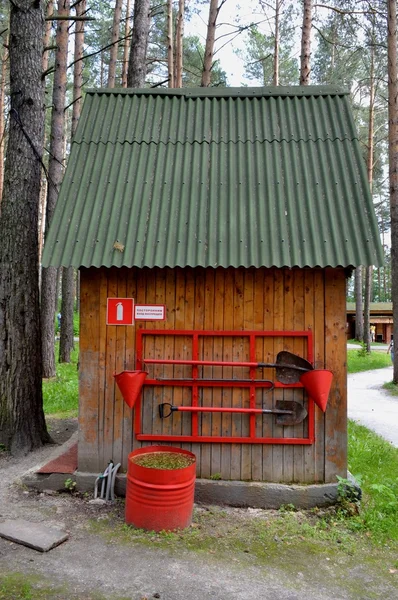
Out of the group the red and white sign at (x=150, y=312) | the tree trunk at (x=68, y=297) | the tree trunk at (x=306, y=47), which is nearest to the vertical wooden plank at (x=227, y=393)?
the red and white sign at (x=150, y=312)

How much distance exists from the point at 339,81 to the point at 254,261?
17.4 metres

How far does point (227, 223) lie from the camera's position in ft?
16.5

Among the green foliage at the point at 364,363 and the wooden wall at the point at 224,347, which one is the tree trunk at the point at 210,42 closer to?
the wooden wall at the point at 224,347

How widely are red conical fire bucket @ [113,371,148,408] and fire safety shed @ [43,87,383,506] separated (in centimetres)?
26

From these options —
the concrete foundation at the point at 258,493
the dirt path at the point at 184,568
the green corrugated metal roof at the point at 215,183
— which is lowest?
the dirt path at the point at 184,568

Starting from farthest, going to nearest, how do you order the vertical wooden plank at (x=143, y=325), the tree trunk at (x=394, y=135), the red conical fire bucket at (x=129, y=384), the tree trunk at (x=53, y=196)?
the tree trunk at (x=394, y=135) → the tree trunk at (x=53, y=196) → the vertical wooden plank at (x=143, y=325) → the red conical fire bucket at (x=129, y=384)

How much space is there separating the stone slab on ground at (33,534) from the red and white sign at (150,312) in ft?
6.89

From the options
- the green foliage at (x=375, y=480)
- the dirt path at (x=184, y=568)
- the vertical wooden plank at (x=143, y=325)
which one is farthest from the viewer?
the vertical wooden plank at (x=143, y=325)

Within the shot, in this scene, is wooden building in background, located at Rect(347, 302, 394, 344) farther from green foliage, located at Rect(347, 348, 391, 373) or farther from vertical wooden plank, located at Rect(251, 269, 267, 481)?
vertical wooden plank, located at Rect(251, 269, 267, 481)

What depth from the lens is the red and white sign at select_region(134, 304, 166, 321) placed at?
4984 mm

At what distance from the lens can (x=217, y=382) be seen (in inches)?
193

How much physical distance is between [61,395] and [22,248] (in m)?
4.73

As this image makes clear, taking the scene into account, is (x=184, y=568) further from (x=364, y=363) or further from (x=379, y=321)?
(x=379, y=321)

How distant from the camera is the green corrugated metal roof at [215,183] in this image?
475 cm
